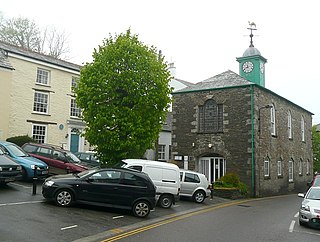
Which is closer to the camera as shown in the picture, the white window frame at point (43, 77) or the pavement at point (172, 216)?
the pavement at point (172, 216)

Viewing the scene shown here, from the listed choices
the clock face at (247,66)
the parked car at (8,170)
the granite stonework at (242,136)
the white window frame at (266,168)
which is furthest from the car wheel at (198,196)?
the clock face at (247,66)

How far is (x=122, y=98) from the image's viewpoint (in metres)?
17.1

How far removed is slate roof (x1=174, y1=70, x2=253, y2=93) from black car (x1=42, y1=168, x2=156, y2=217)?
15.4 m

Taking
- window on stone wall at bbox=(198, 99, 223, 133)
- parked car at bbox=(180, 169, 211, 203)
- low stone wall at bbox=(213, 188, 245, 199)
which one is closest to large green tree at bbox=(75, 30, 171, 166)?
parked car at bbox=(180, 169, 211, 203)

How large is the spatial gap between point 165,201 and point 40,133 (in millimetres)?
16086

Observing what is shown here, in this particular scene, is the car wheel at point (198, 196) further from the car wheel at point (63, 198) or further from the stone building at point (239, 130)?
the car wheel at point (63, 198)

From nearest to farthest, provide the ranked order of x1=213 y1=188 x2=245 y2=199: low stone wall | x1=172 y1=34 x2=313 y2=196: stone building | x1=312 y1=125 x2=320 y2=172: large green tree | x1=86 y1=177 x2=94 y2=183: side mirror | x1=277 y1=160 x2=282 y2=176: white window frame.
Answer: x1=86 y1=177 x2=94 y2=183: side mirror < x1=213 y1=188 x2=245 y2=199: low stone wall < x1=172 y1=34 x2=313 y2=196: stone building < x1=277 y1=160 x2=282 y2=176: white window frame < x1=312 y1=125 x2=320 y2=172: large green tree

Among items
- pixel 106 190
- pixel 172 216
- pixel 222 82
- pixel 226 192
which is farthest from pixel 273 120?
pixel 106 190

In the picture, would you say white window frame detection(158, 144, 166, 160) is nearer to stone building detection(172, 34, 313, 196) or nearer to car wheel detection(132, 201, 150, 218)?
stone building detection(172, 34, 313, 196)

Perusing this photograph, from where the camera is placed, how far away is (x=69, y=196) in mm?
11961

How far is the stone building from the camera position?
968 inches

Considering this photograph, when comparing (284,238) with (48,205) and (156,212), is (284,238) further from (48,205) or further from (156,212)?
(48,205)

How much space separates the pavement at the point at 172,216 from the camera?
935cm

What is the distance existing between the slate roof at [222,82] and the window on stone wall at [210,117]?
4.55 ft
